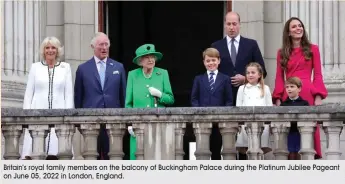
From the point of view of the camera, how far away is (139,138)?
2050cm

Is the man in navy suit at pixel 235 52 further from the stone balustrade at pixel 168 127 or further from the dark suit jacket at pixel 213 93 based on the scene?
the stone balustrade at pixel 168 127

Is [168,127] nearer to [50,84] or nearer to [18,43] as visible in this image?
[50,84]

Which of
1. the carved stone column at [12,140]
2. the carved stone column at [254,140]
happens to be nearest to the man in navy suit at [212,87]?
the carved stone column at [254,140]

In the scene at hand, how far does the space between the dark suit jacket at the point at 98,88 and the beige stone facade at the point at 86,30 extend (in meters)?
2.71

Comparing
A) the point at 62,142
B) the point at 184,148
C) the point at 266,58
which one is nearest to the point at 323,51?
the point at 266,58

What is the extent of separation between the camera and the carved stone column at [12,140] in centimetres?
2059

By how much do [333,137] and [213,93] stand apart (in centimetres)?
155

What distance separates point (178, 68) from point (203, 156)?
873 centimetres

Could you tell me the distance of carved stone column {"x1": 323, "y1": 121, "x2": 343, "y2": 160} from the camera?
20281mm

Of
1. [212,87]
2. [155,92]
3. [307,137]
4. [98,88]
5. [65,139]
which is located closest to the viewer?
[307,137]

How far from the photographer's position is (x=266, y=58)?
2448 centimetres

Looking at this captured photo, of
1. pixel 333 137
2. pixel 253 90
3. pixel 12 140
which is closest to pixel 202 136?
pixel 253 90

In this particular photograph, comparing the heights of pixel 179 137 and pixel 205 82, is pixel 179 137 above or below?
below

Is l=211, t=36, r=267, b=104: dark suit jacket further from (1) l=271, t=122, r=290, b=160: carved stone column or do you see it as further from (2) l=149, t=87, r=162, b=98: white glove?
(1) l=271, t=122, r=290, b=160: carved stone column
